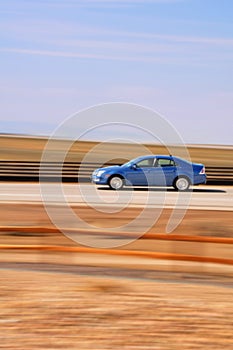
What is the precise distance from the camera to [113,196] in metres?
26.2

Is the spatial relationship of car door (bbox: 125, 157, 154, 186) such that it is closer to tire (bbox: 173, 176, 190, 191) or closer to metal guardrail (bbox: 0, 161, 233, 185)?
tire (bbox: 173, 176, 190, 191)

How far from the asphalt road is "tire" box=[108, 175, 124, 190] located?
0.19 meters

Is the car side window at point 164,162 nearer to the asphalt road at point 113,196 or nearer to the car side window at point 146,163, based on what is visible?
the car side window at point 146,163

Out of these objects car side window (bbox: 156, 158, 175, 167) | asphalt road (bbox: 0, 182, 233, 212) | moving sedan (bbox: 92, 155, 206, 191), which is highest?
car side window (bbox: 156, 158, 175, 167)

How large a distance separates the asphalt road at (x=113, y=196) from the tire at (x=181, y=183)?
25 centimetres

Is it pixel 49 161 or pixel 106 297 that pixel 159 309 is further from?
pixel 49 161

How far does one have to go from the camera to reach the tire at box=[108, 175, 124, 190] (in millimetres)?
29045

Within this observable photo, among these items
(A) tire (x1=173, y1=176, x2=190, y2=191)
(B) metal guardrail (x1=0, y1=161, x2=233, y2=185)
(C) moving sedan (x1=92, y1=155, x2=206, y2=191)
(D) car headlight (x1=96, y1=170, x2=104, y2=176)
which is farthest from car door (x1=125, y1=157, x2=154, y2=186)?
(B) metal guardrail (x1=0, y1=161, x2=233, y2=185)

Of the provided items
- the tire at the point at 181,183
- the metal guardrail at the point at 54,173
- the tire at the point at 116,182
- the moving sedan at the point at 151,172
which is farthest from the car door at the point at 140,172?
the metal guardrail at the point at 54,173

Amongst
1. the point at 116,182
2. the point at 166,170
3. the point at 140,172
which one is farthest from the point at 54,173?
the point at 166,170

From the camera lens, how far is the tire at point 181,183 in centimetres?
2977

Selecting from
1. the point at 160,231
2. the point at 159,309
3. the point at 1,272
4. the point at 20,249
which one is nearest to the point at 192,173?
the point at 160,231

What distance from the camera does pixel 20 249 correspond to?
44.5 ft

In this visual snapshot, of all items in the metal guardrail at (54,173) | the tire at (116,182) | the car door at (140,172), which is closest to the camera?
the tire at (116,182)
